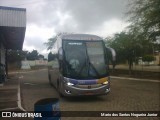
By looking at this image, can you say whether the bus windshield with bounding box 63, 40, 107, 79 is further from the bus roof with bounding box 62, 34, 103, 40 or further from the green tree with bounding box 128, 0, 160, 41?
the green tree with bounding box 128, 0, 160, 41

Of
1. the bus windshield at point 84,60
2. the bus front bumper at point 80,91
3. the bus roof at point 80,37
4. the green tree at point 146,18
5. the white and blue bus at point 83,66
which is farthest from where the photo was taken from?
the green tree at point 146,18

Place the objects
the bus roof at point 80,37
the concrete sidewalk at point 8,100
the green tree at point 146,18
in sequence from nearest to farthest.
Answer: the concrete sidewalk at point 8,100
the bus roof at point 80,37
the green tree at point 146,18

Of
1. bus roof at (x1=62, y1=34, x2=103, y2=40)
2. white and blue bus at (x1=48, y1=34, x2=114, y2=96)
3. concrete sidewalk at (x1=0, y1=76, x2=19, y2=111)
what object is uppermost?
bus roof at (x1=62, y1=34, x2=103, y2=40)

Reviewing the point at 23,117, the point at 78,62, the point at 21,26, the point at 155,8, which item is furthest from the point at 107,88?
the point at 155,8

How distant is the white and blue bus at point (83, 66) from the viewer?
620 inches

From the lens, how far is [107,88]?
53.0 feet

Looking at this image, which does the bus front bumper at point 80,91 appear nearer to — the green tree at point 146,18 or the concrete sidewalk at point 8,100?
→ the concrete sidewalk at point 8,100

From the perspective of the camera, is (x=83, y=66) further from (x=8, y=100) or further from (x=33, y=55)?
(x=33, y=55)

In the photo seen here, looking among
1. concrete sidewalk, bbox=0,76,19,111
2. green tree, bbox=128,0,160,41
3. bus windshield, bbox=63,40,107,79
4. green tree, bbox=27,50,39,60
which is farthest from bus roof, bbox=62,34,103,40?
green tree, bbox=27,50,39,60

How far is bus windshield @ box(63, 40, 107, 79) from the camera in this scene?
15992mm

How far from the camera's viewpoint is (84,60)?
16.2m

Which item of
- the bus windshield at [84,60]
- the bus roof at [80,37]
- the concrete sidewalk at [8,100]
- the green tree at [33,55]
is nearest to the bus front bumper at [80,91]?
the bus windshield at [84,60]

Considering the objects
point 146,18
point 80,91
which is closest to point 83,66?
point 80,91

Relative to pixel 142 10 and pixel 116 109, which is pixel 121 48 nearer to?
pixel 142 10
